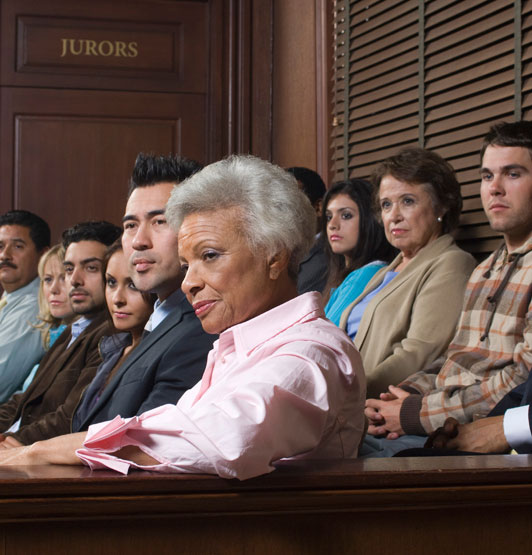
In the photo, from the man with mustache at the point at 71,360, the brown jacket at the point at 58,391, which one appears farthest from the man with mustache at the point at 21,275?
the brown jacket at the point at 58,391

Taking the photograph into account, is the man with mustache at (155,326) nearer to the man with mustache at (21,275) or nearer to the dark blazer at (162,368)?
the dark blazer at (162,368)

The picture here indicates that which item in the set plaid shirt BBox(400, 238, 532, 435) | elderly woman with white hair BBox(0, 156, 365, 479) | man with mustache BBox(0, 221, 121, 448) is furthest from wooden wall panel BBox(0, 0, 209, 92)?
elderly woman with white hair BBox(0, 156, 365, 479)

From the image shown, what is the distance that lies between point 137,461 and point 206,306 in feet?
1.60

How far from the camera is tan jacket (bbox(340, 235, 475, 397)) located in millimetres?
2957

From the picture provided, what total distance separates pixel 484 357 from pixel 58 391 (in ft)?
5.22

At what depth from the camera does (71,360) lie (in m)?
3.39

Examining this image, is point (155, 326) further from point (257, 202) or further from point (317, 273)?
point (317, 273)

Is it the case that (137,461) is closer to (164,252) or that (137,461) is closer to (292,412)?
(292,412)

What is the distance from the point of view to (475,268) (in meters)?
3.00

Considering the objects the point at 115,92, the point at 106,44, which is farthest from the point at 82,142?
the point at 106,44

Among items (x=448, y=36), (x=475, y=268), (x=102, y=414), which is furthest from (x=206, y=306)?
(x=448, y=36)

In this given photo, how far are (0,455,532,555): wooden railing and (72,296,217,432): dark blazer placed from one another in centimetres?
81

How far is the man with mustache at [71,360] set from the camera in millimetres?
2978

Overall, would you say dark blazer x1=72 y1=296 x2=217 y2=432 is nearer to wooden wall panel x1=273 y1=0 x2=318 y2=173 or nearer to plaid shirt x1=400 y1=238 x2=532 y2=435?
plaid shirt x1=400 y1=238 x2=532 y2=435
